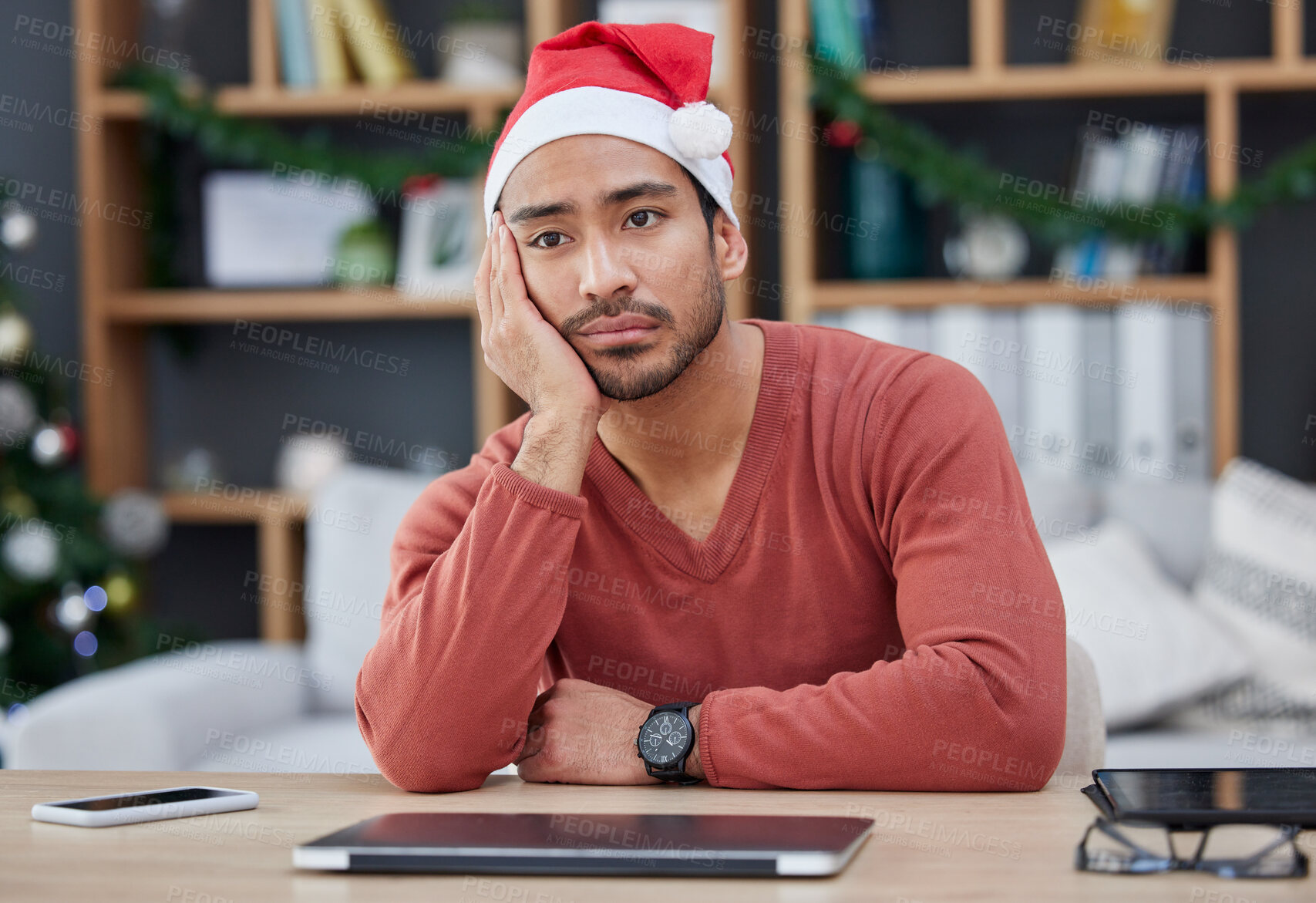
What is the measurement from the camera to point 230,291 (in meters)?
3.31

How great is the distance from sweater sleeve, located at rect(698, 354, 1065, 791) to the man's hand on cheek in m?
0.07

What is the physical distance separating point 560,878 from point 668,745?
0.34 metres

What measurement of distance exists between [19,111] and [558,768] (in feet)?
10.3

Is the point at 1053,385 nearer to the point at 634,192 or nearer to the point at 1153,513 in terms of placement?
the point at 1153,513

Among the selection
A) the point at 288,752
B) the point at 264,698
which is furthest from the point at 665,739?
the point at 264,698

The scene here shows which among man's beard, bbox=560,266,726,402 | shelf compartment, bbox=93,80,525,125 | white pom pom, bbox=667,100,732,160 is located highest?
shelf compartment, bbox=93,80,525,125

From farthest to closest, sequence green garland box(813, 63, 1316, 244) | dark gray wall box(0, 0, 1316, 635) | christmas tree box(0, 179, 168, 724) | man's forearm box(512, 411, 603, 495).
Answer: dark gray wall box(0, 0, 1316, 635) → christmas tree box(0, 179, 168, 724) → green garland box(813, 63, 1316, 244) → man's forearm box(512, 411, 603, 495)

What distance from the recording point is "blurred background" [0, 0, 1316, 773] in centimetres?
248

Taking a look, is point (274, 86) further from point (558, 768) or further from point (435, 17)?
point (558, 768)

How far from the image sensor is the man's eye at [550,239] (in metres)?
1.33

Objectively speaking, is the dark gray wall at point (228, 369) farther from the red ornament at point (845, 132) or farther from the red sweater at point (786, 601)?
the red sweater at point (786, 601)

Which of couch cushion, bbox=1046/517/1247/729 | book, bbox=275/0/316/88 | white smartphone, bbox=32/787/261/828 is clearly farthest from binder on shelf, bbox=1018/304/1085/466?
white smartphone, bbox=32/787/261/828

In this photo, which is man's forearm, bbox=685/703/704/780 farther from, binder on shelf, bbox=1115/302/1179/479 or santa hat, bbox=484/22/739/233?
binder on shelf, bbox=1115/302/1179/479

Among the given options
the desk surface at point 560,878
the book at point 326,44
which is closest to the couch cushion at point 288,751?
the desk surface at point 560,878
